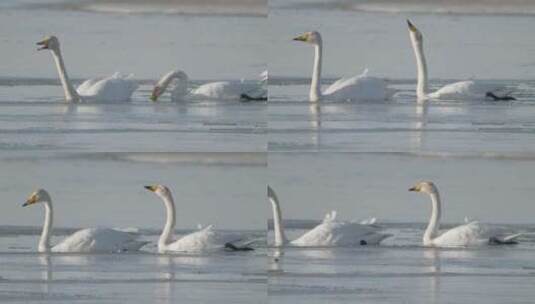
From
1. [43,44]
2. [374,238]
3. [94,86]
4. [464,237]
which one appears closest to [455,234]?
[464,237]

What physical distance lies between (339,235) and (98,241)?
0.83m

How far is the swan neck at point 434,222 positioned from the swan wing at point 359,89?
1.35 feet

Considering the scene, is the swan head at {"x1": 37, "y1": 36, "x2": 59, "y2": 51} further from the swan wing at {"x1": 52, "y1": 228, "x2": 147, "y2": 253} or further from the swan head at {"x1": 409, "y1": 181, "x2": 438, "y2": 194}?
the swan head at {"x1": 409, "y1": 181, "x2": 438, "y2": 194}

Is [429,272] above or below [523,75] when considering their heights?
below

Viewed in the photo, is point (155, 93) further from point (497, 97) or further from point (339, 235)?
point (497, 97)

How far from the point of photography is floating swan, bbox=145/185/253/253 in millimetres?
8586

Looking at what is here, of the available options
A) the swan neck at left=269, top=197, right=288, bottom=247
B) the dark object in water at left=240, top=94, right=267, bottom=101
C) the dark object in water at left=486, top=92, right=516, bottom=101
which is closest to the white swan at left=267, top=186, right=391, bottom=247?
the swan neck at left=269, top=197, right=288, bottom=247

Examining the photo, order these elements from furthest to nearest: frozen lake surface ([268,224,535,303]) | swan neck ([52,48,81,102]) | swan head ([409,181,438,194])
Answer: swan neck ([52,48,81,102]) < swan head ([409,181,438,194]) < frozen lake surface ([268,224,535,303])

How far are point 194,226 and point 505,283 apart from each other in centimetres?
112

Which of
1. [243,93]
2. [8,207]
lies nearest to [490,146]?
[243,93]

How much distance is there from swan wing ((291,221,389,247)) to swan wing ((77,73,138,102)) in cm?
79

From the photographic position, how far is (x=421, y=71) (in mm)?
8734

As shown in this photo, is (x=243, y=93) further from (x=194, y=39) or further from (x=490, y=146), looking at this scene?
(x=490, y=146)

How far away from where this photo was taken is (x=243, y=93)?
862cm
